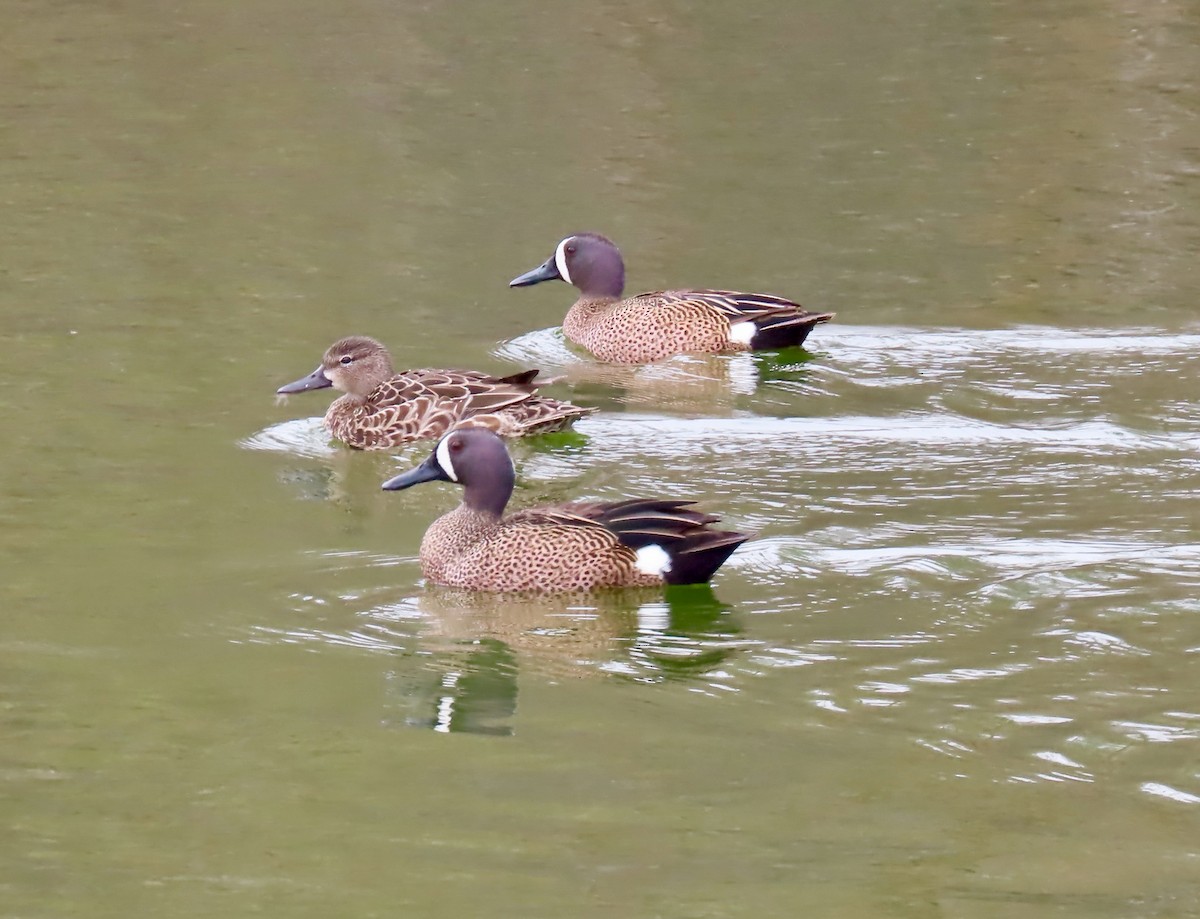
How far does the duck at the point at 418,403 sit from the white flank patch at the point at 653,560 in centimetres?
220

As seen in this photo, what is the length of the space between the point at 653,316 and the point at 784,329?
0.92 meters

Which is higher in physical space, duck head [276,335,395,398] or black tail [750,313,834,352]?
black tail [750,313,834,352]

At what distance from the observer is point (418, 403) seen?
34.4 feet

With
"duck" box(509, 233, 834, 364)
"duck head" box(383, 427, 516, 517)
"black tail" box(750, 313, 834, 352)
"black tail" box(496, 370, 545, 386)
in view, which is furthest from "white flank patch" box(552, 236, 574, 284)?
"duck head" box(383, 427, 516, 517)

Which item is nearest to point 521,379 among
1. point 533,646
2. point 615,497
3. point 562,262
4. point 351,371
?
point 351,371

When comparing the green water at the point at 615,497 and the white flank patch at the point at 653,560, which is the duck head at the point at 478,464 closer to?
the green water at the point at 615,497

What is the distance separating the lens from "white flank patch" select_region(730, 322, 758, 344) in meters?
12.5

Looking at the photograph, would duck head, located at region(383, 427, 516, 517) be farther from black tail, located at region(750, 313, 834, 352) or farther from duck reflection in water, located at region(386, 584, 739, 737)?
black tail, located at region(750, 313, 834, 352)

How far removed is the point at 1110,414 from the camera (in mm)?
10617

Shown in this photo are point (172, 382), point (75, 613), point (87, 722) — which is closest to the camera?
point (87, 722)

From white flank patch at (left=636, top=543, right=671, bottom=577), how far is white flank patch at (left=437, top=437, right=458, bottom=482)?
94 cm

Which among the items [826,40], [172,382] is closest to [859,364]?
[172,382]

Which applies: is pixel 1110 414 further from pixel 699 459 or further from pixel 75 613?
pixel 75 613

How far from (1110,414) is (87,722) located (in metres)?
6.02
